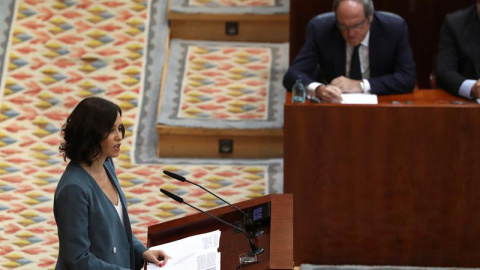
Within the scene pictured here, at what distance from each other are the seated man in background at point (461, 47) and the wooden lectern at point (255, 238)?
1.33 metres

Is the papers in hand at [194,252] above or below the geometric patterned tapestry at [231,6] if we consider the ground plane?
below

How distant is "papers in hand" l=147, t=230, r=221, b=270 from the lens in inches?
70.3

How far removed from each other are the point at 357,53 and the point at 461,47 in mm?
345

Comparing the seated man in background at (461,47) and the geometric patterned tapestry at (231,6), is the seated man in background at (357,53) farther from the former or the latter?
the geometric patterned tapestry at (231,6)

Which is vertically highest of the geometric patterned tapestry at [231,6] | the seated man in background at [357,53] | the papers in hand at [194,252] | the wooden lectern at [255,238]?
the geometric patterned tapestry at [231,6]

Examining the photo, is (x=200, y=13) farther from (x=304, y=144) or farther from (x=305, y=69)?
(x=304, y=144)

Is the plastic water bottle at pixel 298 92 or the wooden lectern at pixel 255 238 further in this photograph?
the plastic water bottle at pixel 298 92

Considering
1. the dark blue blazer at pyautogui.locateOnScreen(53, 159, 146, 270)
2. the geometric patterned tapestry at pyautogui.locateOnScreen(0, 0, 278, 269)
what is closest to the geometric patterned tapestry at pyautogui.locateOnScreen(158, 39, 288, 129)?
the geometric patterned tapestry at pyautogui.locateOnScreen(0, 0, 278, 269)

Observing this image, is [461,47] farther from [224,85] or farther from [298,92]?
[224,85]

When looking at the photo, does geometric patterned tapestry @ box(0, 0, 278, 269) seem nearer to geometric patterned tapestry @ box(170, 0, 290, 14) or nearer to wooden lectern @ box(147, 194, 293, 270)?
geometric patterned tapestry @ box(170, 0, 290, 14)

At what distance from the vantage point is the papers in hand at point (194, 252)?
179cm

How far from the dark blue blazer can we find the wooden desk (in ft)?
3.24

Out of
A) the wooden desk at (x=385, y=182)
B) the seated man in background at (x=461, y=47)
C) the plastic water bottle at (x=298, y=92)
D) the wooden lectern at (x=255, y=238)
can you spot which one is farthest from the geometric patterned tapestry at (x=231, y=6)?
the wooden lectern at (x=255, y=238)

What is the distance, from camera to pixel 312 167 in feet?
9.04
